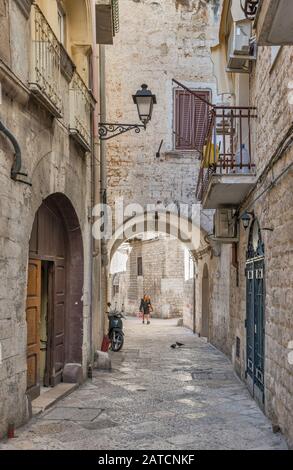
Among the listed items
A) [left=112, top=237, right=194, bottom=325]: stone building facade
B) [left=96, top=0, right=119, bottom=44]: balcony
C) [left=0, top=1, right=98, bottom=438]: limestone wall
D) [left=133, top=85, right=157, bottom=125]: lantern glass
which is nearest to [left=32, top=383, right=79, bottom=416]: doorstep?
[left=0, top=1, right=98, bottom=438]: limestone wall

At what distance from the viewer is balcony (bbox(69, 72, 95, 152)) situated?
8.45 metres

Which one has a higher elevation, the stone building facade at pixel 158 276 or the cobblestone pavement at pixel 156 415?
the stone building facade at pixel 158 276

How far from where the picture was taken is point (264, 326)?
7438 mm

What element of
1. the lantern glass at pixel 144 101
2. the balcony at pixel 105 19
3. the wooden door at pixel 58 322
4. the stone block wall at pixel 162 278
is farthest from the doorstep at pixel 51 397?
the stone block wall at pixel 162 278

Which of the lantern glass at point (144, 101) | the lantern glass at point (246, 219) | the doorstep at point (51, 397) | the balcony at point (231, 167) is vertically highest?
the lantern glass at point (144, 101)

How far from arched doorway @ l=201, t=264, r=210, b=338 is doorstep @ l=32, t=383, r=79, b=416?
991 centimetres

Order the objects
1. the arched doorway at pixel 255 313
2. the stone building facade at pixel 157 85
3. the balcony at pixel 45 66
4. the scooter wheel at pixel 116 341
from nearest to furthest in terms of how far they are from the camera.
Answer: the balcony at pixel 45 66 < the arched doorway at pixel 255 313 < the scooter wheel at pixel 116 341 < the stone building facade at pixel 157 85

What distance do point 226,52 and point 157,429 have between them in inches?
248

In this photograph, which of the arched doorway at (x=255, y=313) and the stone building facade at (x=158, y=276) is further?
the stone building facade at (x=158, y=276)

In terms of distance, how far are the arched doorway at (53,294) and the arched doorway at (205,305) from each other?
9.25m

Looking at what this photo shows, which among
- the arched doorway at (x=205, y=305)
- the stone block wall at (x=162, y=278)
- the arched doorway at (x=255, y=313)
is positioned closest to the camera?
the arched doorway at (x=255, y=313)

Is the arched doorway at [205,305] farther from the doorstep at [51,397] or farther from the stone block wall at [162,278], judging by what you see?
the stone block wall at [162,278]

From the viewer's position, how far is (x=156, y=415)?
712 centimetres

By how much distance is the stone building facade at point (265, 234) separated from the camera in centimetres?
591
